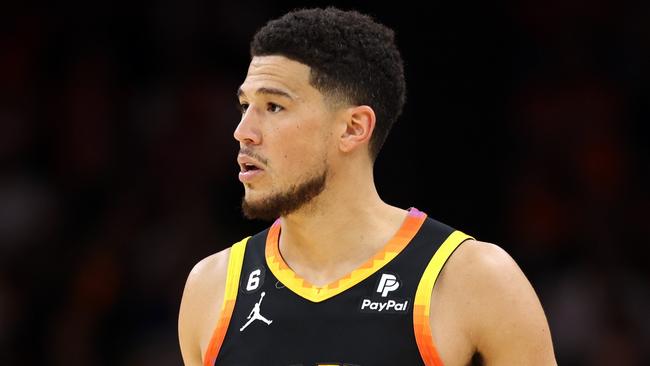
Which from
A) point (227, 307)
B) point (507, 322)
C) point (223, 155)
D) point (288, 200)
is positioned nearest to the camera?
point (507, 322)

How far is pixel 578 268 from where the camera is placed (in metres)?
8.45

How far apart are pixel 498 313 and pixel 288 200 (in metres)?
0.85

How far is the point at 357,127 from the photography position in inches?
168

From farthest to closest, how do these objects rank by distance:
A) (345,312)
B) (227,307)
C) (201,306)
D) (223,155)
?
(223,155) → (201,306) → (227,307) → (345,312)

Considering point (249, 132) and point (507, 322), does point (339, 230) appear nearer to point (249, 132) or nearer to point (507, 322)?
point (249, 132)

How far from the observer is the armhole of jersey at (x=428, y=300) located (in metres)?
3.93

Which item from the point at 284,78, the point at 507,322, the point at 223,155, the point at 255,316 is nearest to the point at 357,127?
the point at 284,78

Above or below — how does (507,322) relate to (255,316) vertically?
above

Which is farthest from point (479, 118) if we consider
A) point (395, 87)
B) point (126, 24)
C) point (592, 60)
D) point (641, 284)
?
point (395, 87)

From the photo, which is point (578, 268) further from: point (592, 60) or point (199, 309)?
point (199, 309)

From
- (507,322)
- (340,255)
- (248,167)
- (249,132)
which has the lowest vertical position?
(507,322)

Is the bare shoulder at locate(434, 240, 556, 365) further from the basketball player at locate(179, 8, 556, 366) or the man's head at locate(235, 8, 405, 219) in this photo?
the man's head at locate(235, 8, 405, 219)

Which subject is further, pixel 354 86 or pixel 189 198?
pixel 189 198

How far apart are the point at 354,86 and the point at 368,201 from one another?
436 millimetres
